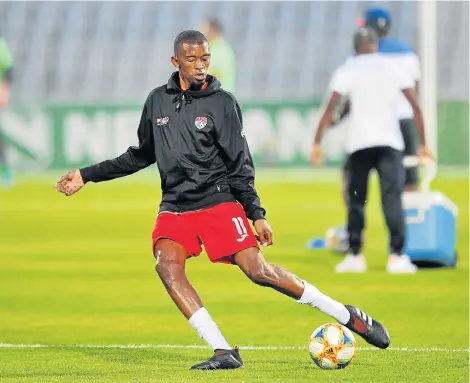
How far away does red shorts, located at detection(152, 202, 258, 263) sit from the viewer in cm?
812

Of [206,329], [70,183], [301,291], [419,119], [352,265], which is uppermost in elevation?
[70,183]

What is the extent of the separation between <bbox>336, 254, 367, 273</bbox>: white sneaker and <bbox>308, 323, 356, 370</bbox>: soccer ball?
5.89 metres

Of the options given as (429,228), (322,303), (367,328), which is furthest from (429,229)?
(322,303)

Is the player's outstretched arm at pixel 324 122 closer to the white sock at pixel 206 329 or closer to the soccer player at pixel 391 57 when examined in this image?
the soccer player at pixel 391 57

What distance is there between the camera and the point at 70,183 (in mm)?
8516

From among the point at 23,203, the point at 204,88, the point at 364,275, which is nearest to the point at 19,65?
the point at 23,203

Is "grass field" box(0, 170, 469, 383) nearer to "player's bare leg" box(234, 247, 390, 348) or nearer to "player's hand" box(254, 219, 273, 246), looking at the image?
"player's bare leg" box(234, 247, 390, 348)

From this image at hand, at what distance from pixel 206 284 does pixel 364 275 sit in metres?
1.60

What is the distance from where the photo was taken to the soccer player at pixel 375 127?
1349 centimetres

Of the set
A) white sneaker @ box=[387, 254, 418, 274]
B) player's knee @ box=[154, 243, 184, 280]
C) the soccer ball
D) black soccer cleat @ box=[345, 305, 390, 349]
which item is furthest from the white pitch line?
white sneaker @ box=[387, 254, 418, 274]

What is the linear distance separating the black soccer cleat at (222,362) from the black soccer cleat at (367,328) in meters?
0.82

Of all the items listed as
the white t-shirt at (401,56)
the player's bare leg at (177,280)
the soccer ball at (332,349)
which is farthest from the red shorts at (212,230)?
the white t-shirt at (401,56)

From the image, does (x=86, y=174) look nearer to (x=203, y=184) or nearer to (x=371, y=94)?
(x=203, y=184)

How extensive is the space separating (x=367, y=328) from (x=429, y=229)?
19.0ft
